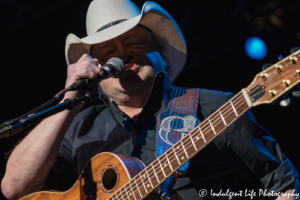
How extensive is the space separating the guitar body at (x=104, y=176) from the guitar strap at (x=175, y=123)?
0.20 meters

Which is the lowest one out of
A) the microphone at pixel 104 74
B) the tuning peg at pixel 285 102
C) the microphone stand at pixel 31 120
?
the microphone stand at pixel 31 120

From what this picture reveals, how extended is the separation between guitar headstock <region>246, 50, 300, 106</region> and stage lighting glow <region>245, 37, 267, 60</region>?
2.51 m

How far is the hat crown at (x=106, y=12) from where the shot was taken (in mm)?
2607

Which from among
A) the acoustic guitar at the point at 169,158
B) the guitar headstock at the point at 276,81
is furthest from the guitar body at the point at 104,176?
the guitar headstock at the point at 276,81

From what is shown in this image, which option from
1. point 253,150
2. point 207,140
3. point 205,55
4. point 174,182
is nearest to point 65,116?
point 174,182

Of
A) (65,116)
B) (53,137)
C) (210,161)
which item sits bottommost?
(210,161)

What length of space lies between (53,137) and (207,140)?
3.33 feet

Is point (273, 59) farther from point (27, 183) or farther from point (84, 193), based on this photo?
point (27, 183)

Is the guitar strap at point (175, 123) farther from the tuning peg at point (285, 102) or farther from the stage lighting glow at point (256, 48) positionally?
the stage lighting glow at point (256, 48)

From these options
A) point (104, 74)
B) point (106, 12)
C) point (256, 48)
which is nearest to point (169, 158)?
point (104, 74)

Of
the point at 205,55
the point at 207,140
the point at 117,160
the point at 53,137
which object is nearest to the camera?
the point at 207,140

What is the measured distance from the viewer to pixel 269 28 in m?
3.66

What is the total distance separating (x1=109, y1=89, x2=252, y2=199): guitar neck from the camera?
1471 mm

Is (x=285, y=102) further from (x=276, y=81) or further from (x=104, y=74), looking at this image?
(x=104, y=74)
